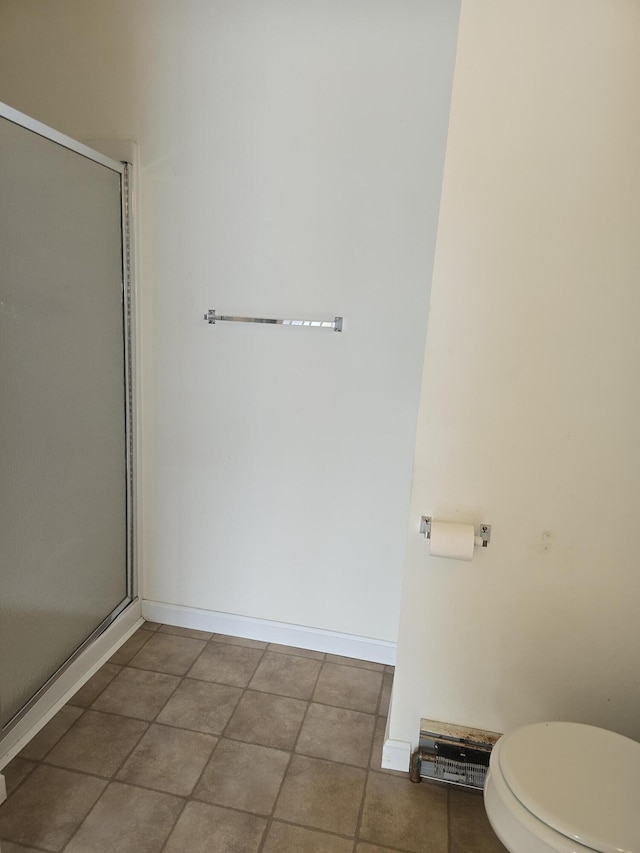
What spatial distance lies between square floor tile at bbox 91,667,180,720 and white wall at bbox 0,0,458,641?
416mm

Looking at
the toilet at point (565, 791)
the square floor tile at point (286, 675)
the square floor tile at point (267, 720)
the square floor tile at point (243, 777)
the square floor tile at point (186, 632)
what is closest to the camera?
the toilet at point (565, 791)

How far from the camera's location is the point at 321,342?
199cm

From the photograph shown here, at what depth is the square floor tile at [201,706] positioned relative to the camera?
6.03 feet

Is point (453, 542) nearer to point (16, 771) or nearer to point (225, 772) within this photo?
point (225, 772)

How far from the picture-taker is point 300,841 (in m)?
1.45

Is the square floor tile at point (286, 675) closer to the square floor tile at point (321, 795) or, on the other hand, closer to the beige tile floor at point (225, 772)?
the beige tile floor at point (225, 772)

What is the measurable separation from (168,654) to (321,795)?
2.78 ft

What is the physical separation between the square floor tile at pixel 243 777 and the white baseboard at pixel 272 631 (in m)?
0.53

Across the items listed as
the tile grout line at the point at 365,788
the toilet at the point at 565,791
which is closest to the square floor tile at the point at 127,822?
the tile grout line at the point at 365,788

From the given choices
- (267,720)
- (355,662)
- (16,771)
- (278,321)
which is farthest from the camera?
(355,662)

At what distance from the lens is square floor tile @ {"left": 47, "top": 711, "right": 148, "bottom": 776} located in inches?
65.1

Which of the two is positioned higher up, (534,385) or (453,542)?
(534,385)

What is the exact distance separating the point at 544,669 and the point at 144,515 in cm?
155

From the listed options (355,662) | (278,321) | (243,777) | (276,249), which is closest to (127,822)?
(243,777)
